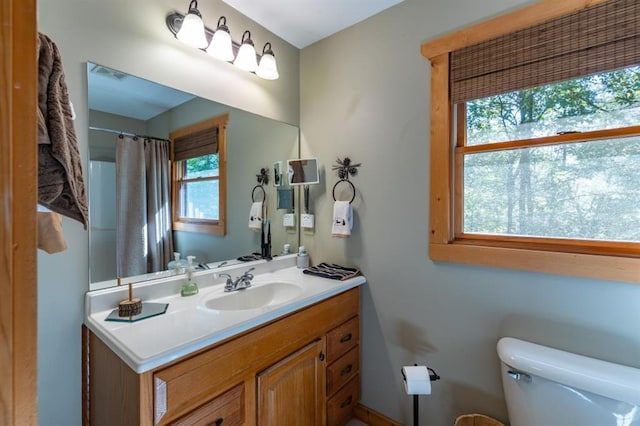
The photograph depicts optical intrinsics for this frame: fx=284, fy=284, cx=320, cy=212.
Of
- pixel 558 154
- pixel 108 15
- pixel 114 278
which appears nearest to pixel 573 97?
pixel 558 154

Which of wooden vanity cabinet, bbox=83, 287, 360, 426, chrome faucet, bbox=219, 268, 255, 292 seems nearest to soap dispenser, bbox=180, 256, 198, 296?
chrome faucet, bbox=219, 268, 255, 292

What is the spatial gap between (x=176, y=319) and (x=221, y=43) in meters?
1.34

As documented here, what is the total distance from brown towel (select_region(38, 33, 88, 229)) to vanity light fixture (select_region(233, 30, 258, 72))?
0.99m

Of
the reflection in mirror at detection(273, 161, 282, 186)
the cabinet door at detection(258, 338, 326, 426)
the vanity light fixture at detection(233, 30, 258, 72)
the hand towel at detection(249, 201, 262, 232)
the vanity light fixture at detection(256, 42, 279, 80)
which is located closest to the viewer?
the cabinet door at detection(258, 338, 326, 426)

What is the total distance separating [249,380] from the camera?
1.11 meters

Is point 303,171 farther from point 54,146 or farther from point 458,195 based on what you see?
point 54,146

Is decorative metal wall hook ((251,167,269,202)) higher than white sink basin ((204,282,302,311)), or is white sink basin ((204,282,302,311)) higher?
decorative metal wall hook ((251,167,269,202))

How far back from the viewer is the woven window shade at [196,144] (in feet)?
4.82

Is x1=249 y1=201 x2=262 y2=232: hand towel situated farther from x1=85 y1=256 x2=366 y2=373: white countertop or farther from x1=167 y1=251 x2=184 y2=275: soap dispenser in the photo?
x1=167 y1=251 x2=184 y2=275: soap dispenser

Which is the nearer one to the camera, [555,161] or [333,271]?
[555,161]

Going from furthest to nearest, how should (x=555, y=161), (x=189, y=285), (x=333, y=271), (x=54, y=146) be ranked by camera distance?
1. (x=333, y=271)
2. (x=189, y=285)
3. (x=555, y=161)
4. (x=54, y=146)

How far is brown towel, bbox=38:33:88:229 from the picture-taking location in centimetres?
67

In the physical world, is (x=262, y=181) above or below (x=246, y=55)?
below

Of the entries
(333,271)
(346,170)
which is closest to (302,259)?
(333,271)
